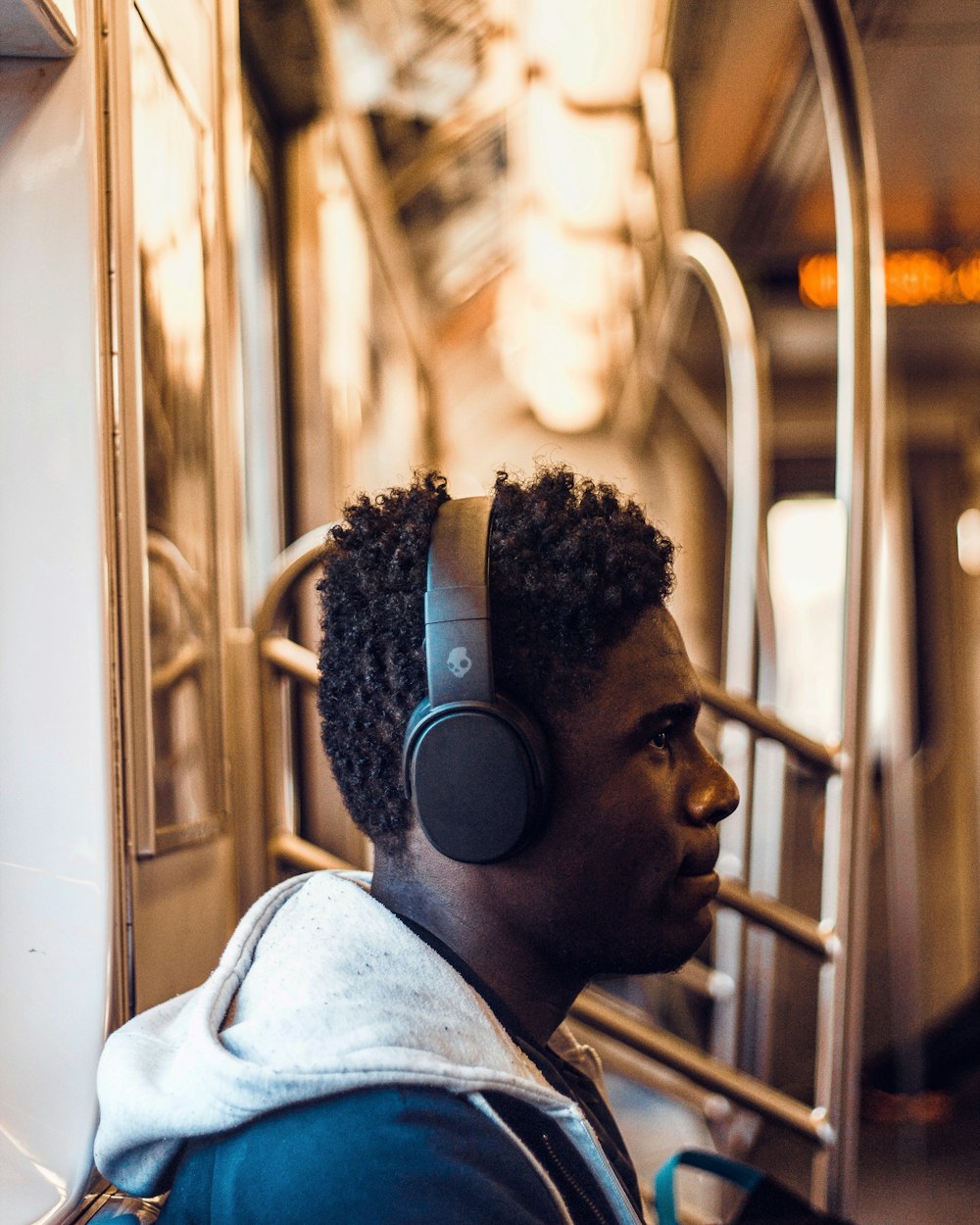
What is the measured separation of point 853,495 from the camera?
1.60m

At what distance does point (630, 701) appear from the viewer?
0.89 meters

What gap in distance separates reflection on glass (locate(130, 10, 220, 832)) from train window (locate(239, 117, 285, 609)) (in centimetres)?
142

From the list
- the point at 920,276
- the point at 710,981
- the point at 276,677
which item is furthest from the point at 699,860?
the point at 920,276

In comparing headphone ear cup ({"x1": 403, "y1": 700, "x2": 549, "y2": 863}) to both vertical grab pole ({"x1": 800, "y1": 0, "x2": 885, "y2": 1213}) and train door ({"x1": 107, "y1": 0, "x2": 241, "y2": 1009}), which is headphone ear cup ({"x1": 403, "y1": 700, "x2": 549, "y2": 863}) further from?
vertical grab pole ({"x1": 800, "y1": 0, "x2": 885, "y2": 1213})

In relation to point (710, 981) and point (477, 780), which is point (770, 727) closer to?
point (477, 780)

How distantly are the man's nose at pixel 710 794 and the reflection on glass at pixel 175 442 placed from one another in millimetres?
583

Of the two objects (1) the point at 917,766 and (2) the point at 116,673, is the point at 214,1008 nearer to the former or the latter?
(2) the point at 116,673

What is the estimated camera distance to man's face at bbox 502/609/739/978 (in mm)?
877

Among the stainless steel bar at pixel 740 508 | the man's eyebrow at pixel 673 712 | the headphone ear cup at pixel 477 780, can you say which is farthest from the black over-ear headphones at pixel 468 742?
the stainless steel bar at pixel 740 508

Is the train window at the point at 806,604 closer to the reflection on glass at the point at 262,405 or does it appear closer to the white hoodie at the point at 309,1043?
the reflection on glass at the point at 262,405

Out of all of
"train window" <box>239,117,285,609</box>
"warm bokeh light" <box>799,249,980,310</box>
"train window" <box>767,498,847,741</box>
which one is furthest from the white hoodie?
"train window" <box>767,498,847,741</box>

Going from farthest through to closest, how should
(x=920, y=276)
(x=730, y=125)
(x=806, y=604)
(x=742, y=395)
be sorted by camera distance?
(x=806, y=604)
(x=920, y=276)
(x=730, y=125)
(x=742, y=395)

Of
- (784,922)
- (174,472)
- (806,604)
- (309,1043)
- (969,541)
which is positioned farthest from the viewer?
(806,604)

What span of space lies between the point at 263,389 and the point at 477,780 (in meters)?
Answer: 2.31
